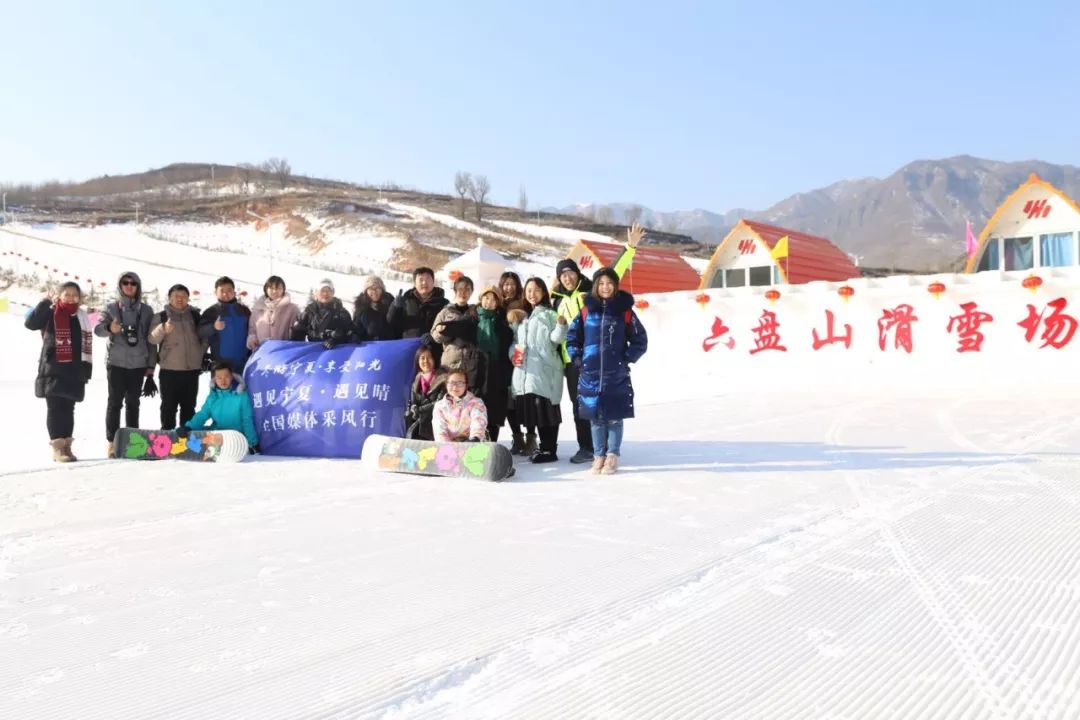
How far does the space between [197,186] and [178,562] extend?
290 feet

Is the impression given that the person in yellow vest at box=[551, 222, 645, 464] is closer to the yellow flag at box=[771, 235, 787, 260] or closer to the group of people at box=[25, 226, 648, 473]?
the group of people at box=[25, 226, 648, 473]

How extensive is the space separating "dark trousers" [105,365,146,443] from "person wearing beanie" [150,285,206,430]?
0.53ft

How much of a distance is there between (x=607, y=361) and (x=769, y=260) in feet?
47.0

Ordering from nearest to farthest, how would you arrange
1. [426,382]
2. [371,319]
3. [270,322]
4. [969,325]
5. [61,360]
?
[61,360] < [426,382] < [371,319] < [270,322] < [969,325]

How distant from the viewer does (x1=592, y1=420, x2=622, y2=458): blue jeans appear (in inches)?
189

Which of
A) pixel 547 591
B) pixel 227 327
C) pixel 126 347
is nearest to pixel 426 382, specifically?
pixel 227 327

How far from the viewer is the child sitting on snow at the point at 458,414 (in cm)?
481

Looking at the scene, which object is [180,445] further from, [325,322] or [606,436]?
[606,436]

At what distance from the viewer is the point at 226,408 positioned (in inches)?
216

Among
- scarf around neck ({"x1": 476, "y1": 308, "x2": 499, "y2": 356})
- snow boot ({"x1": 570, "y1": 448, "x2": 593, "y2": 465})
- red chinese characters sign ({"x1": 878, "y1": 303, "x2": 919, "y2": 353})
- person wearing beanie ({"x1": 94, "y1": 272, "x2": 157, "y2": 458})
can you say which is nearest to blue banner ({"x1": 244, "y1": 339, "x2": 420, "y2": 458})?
scarf around neck ({"x1": 476, "y1": 308, "x2": 499, "y2": 356})

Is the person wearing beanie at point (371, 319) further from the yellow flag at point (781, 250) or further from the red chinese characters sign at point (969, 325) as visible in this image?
the yellow flag at point (781, 250)

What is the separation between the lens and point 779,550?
2959 millimetres

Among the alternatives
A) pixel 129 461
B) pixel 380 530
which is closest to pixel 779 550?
pixel 380 530

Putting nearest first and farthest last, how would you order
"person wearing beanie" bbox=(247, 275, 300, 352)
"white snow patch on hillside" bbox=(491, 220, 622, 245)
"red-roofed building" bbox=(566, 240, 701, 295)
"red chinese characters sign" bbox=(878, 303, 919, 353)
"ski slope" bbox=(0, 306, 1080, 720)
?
"ski slope" bbox=(0, 306, 1080, 720)
"person wearing beanie" bbox=(247, 275, 300, 352)
"red chinese characters sign" bbox=(878, 303, 919, 353)
"red-roofed building" bbox=(566, 240, 701, 295)
"white snow patch on hillside" bbox=(491, 220, 622, 245)
